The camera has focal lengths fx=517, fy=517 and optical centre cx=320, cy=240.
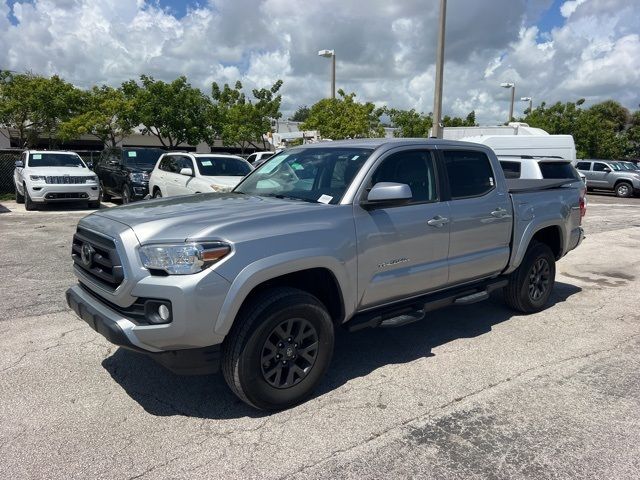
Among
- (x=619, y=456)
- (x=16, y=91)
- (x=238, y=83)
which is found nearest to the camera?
(x=619, y=456)

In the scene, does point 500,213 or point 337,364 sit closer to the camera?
point 337,364

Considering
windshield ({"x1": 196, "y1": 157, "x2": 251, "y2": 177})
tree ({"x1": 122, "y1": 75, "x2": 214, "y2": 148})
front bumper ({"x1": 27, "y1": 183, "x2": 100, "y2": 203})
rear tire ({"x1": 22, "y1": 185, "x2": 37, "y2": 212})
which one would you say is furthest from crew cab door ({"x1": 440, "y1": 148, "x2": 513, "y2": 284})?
tree ({"x1": 122, "y1": 75, "x2": 214, "y2": 148})

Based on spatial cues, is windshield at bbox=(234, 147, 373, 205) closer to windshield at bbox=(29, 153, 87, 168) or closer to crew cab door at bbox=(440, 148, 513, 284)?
crew cab door at bbox=(440, 148, 513, 284)

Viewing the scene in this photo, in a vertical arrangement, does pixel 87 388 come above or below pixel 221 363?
below

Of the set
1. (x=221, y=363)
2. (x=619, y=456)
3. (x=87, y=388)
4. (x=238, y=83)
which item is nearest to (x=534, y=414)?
(x=619, y=456)

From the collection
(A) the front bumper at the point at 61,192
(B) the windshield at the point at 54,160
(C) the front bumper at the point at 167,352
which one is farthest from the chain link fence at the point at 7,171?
(C) the front bumper at the point at 167,352

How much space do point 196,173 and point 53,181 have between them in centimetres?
504

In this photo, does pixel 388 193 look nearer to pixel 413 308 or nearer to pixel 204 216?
→ pixel 413 308

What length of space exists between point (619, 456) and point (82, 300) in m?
3.67

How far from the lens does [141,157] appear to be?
1562 centimetres

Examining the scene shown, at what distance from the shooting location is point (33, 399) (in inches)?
144

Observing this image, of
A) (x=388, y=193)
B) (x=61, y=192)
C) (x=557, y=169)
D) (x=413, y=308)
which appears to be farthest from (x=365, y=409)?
(x=61, y=192)

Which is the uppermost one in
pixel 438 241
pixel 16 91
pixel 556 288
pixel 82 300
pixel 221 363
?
pixel 16 91

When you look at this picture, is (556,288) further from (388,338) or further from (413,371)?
(413,371)
